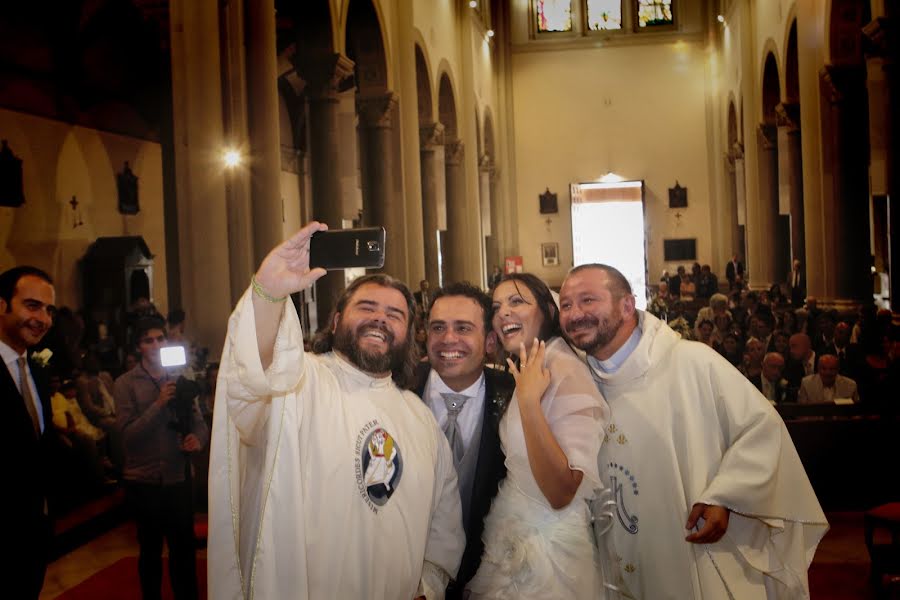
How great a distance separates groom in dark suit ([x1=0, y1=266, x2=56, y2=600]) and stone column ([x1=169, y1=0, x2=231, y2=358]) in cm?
578

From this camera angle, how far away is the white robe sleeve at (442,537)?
3350 mm

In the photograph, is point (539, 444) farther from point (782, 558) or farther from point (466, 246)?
point (466, 246)

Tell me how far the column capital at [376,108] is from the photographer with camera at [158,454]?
11.9 metres

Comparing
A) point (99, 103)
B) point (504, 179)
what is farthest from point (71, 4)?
point (504, 179)

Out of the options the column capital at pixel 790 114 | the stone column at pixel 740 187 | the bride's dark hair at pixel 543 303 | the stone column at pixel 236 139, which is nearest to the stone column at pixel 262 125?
the stone column at pixel 236 139

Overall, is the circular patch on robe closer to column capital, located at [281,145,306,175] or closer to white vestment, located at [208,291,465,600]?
white vestment, located at [208,291,465,600]

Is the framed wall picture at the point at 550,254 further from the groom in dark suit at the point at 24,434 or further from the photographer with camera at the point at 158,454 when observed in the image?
the groom in dark suit at the point at 24,434

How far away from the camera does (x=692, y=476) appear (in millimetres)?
3625

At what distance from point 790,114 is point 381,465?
61.6 ft

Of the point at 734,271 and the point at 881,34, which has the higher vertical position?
the point at 881,34

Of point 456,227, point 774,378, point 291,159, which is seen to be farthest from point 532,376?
point 456,227

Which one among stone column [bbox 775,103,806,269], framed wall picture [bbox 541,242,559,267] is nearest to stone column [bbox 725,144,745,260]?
framed wall picture [bbox 541,242,559,267]

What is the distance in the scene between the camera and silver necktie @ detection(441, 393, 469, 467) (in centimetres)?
364

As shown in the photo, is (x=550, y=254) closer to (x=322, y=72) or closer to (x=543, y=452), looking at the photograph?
(x=322, y=72)
